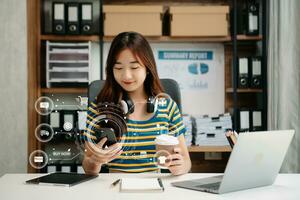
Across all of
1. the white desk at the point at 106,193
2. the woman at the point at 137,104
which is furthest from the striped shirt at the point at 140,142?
the white desk at the point at 106,193

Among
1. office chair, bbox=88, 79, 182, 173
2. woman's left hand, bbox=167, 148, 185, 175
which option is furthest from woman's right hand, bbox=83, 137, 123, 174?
office chair, bbox=88, 79, 182, 173

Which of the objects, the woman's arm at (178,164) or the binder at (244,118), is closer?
the woman's arm at (178,164)

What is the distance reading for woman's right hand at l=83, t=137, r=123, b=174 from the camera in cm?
145

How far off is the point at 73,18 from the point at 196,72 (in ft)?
3.63

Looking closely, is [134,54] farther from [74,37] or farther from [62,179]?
[74,37]

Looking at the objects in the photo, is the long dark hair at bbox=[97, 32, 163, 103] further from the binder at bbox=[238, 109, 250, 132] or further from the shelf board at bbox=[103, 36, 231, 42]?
the binder at bbox=[238, 109, 250, 132]

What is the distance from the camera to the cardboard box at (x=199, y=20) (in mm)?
3271

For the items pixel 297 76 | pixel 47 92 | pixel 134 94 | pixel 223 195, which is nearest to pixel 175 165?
pixel 223 195

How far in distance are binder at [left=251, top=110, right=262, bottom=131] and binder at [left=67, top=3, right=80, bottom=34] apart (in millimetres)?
1497

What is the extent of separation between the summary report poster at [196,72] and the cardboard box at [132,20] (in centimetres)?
38

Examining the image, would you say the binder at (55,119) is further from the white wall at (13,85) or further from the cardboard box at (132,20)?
the cardboard box at (132,20)

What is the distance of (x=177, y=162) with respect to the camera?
1.49 m

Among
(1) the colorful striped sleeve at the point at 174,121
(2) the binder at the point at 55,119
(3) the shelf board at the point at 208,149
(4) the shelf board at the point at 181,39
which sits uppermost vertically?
(4) the shelf board at the point at 181,39

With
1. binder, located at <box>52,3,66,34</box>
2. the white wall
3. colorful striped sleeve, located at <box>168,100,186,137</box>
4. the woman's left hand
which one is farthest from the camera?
binder, located at <box>52,3,66,34</box>
